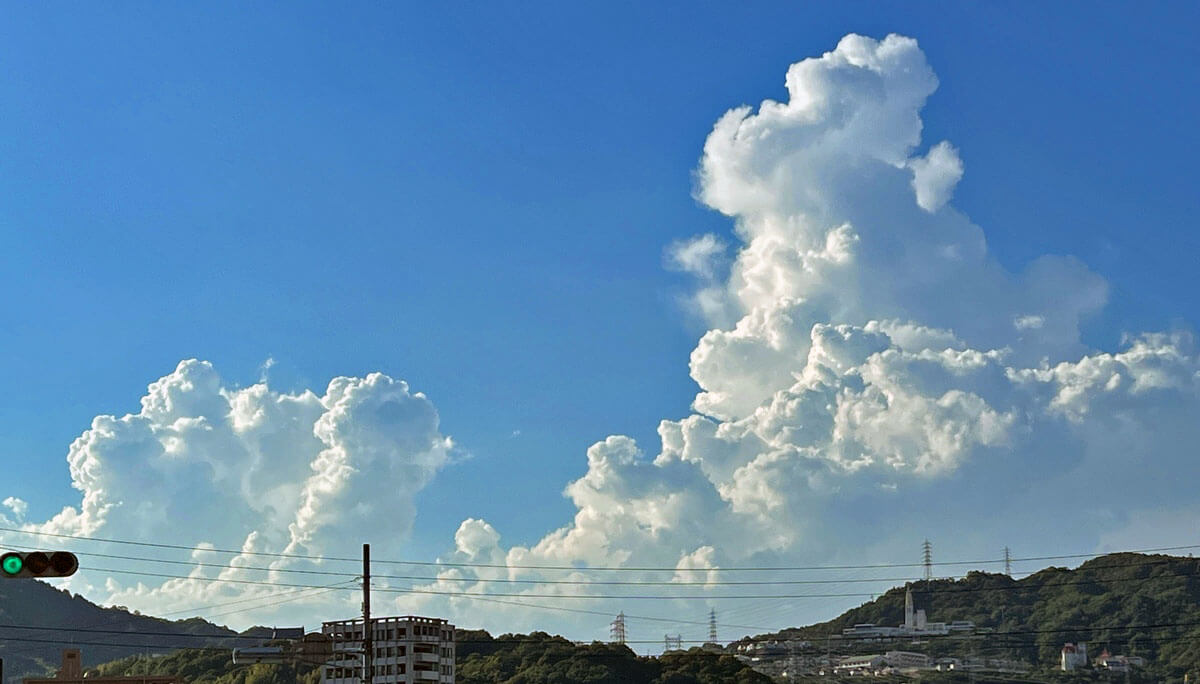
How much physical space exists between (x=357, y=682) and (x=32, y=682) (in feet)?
132

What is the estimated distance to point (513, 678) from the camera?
654 feet

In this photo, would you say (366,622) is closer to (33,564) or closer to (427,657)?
(33,564)

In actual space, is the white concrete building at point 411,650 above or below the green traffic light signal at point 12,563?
below

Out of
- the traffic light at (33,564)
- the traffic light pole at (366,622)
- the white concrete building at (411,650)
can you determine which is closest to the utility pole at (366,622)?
the traffic light pole at (366,622)

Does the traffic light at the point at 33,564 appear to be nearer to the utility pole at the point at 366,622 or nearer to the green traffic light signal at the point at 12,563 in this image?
the green traffic light signal at the point at 12,563

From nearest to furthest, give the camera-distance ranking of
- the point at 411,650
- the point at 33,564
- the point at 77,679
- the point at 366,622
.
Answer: the point at 33,564 < the point at 366,622 < the point at 77,679 < the point at 411,650

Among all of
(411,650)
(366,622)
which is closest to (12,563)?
(366,622)

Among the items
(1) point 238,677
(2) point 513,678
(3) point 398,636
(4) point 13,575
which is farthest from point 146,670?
(4) point 13,575

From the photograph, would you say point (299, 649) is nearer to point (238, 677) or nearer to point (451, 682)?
point (451, 682)

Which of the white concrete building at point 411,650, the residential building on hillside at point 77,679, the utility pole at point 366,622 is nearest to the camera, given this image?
the utility pole at point 366,622

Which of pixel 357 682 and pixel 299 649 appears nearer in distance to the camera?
pixel 299 649

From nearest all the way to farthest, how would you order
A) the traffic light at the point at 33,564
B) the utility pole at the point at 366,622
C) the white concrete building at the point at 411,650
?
1. the traffic light at the point at 33,564
2. the utility pole at the point at 366,622
3. the white concrete building at the point at 411,650

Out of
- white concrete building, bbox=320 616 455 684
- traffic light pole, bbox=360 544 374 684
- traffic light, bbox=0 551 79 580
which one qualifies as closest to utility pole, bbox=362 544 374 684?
traffic light pole, bbox=360 544 374 684

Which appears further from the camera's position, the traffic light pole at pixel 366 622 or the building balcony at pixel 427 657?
the building balcony at pixel 427 657
